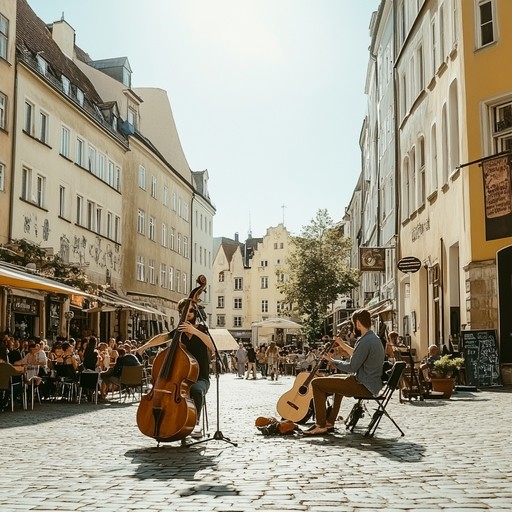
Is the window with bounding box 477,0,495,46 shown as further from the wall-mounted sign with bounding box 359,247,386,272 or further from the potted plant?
the wall-mounted sign with bounding box 359,247,386,272

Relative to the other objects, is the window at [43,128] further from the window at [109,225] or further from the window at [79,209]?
the window at [109,225]

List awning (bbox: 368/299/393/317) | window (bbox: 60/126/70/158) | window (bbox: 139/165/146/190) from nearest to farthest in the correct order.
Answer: window (bbox: 60/126/70/158), awning (bbox: 368/299/393/317), window (bbox: 139/165/146/190)

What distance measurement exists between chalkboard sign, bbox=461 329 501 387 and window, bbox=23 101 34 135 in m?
17.6

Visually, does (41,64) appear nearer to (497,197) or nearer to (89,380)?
(89,380)

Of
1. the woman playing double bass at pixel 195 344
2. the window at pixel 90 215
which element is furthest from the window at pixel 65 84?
the woman playing double bass at pixel 195 344

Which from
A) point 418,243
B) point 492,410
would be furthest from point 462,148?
point 492,410

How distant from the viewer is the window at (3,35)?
26922 millimetres

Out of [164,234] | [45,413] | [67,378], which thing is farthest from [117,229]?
[45,413]

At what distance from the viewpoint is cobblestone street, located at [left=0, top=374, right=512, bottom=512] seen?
5.86 m

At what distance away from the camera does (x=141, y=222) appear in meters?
45.8

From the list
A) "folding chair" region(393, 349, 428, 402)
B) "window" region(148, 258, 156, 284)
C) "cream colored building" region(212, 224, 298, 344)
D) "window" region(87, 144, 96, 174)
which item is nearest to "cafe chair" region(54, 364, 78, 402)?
"folding chair" region(393, 349, 428, 402)

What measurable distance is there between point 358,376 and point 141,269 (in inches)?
1426

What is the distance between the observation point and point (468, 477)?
6859mm

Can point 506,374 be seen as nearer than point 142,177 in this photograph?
Yes
